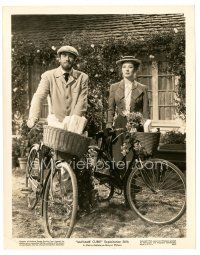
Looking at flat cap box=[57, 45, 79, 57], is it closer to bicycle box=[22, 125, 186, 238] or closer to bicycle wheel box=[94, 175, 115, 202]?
bicycle box=[22, 125, 186, 238]

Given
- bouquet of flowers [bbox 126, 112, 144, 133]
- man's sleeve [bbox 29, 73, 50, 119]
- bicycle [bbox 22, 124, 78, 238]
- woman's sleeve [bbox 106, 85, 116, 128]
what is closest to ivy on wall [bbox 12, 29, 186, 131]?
woman's sleeve [bbox 106, 85, 116, 128]

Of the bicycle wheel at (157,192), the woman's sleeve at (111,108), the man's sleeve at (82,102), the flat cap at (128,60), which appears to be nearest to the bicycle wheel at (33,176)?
the man's sleeve at (82,102)

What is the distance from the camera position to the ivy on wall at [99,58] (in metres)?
4.40

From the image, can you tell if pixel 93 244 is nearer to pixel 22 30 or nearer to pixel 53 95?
pixel 53 95

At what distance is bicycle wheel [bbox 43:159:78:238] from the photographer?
152 inches

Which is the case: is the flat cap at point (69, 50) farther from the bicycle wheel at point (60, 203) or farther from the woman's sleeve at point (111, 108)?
the bicycle wheel at point (60, 203)

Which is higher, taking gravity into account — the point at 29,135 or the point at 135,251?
the point at 29,135

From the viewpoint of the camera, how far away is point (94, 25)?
446 cm

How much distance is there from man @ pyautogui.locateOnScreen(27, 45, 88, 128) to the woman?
35 centimetres

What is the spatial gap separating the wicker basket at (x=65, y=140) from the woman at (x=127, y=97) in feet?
2.51

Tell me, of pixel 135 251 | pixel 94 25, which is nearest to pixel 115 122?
pixel 94 25

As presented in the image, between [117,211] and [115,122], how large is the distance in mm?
1053

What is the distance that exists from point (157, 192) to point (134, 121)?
85 centimetres

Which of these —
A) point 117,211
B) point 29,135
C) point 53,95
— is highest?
point 53,95
